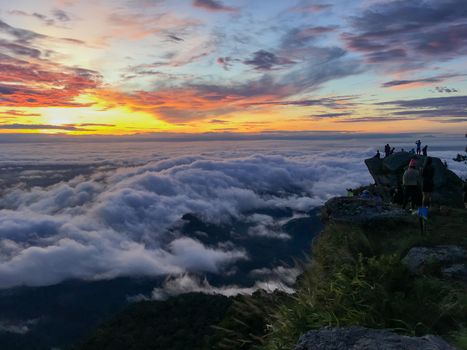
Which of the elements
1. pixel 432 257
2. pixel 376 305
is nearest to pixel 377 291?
pixel 376 305

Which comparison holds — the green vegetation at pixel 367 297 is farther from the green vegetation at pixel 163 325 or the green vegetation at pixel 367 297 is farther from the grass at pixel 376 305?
the green vegetation at pixel 163 325

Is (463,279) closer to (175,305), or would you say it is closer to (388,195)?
(388,195)

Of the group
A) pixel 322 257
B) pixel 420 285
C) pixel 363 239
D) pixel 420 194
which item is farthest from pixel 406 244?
pixel 420 194

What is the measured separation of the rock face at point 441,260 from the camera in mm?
9000

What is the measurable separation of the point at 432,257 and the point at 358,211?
26.9ft

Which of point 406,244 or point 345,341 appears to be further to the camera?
point 406,244

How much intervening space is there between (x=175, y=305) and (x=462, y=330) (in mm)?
129423

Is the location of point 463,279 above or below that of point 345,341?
below

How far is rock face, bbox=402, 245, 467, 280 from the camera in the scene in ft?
29.5

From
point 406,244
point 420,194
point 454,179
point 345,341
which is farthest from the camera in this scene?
point 454,179

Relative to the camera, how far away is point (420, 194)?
19203mm

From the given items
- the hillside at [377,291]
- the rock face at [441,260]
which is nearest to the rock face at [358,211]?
the hillside at [377,291]

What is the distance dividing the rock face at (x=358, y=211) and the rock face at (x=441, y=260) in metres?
5.07

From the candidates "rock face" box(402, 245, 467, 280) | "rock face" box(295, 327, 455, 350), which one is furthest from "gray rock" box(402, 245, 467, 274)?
"rock face" box(295, 327, 455, 350)
